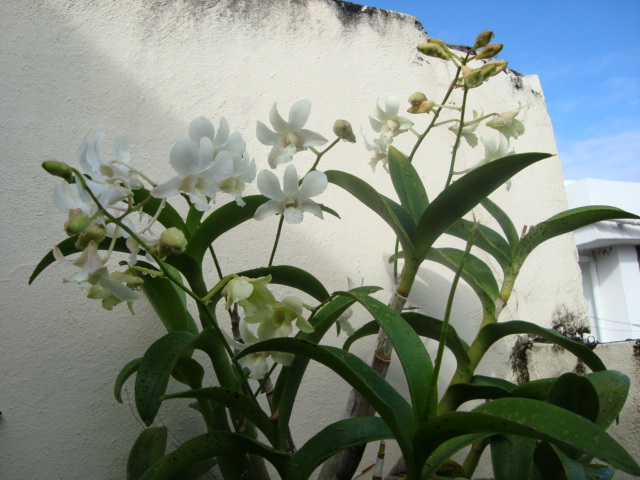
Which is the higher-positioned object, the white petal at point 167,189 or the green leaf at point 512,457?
the white petal at point 167,189

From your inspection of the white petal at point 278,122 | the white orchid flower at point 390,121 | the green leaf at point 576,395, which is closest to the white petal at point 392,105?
the white orchid flower at point 390,121

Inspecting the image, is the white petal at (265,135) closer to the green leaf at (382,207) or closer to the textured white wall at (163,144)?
the green leaf at (382,207)

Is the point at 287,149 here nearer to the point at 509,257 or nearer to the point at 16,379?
the point at 509,257

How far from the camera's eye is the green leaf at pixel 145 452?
958mm

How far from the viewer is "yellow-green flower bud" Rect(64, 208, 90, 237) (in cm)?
66

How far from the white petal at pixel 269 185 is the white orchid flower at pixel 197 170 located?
7 cm

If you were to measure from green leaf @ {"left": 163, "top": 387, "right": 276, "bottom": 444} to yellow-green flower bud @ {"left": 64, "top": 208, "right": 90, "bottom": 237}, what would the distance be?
0.25 metres

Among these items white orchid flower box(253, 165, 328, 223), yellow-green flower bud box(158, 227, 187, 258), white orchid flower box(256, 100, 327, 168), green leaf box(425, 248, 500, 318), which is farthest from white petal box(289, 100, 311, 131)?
green leaf box(425, 248, 500, 318)

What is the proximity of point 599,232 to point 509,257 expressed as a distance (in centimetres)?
186

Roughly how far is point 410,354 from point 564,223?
463 millimetres

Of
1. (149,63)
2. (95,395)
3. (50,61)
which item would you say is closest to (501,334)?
(95,395)

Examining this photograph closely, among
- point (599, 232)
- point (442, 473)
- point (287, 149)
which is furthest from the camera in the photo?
point (599, 232)

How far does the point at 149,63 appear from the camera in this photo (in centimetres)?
141

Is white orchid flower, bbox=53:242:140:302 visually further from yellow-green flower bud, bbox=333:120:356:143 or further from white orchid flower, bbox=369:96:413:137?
white orchid flower, bbox=369:96:413:137
